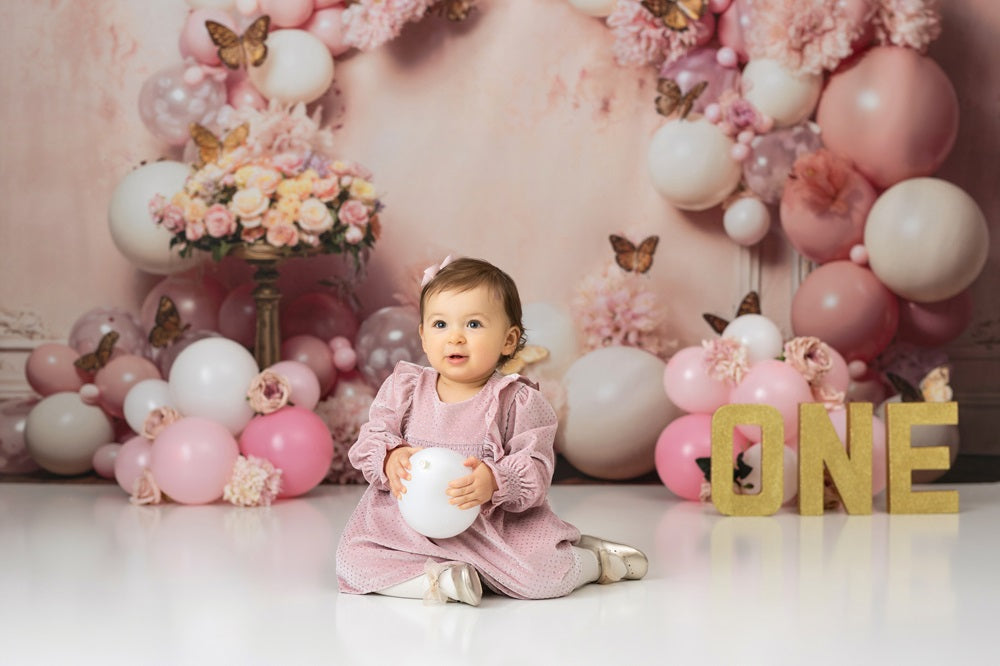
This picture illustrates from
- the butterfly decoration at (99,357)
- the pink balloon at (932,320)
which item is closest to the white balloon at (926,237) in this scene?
the pink balloon at (932,320)

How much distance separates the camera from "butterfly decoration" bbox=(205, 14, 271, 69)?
4902 mm

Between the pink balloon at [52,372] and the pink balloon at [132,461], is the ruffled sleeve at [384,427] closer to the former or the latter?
the pink balloon at [132,461]

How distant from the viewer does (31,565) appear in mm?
3139

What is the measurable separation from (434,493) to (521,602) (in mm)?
359

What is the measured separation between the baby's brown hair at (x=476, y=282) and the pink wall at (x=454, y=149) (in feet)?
8.32

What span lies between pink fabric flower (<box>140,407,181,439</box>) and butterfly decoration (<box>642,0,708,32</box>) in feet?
8.13

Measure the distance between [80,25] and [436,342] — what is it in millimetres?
3345

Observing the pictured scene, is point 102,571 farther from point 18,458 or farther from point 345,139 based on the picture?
point 345,139

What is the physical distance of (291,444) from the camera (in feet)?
14.1

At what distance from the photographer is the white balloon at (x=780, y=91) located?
488 cm

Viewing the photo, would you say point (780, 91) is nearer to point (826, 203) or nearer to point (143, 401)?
point (826, 203)

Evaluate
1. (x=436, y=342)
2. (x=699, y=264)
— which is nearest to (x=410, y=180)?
(x=699, y=264)

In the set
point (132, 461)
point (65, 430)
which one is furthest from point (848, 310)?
point (65, 430)

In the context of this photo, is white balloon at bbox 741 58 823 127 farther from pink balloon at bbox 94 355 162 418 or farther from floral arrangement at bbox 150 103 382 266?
pink balloon at bbox 94 355 162 418
